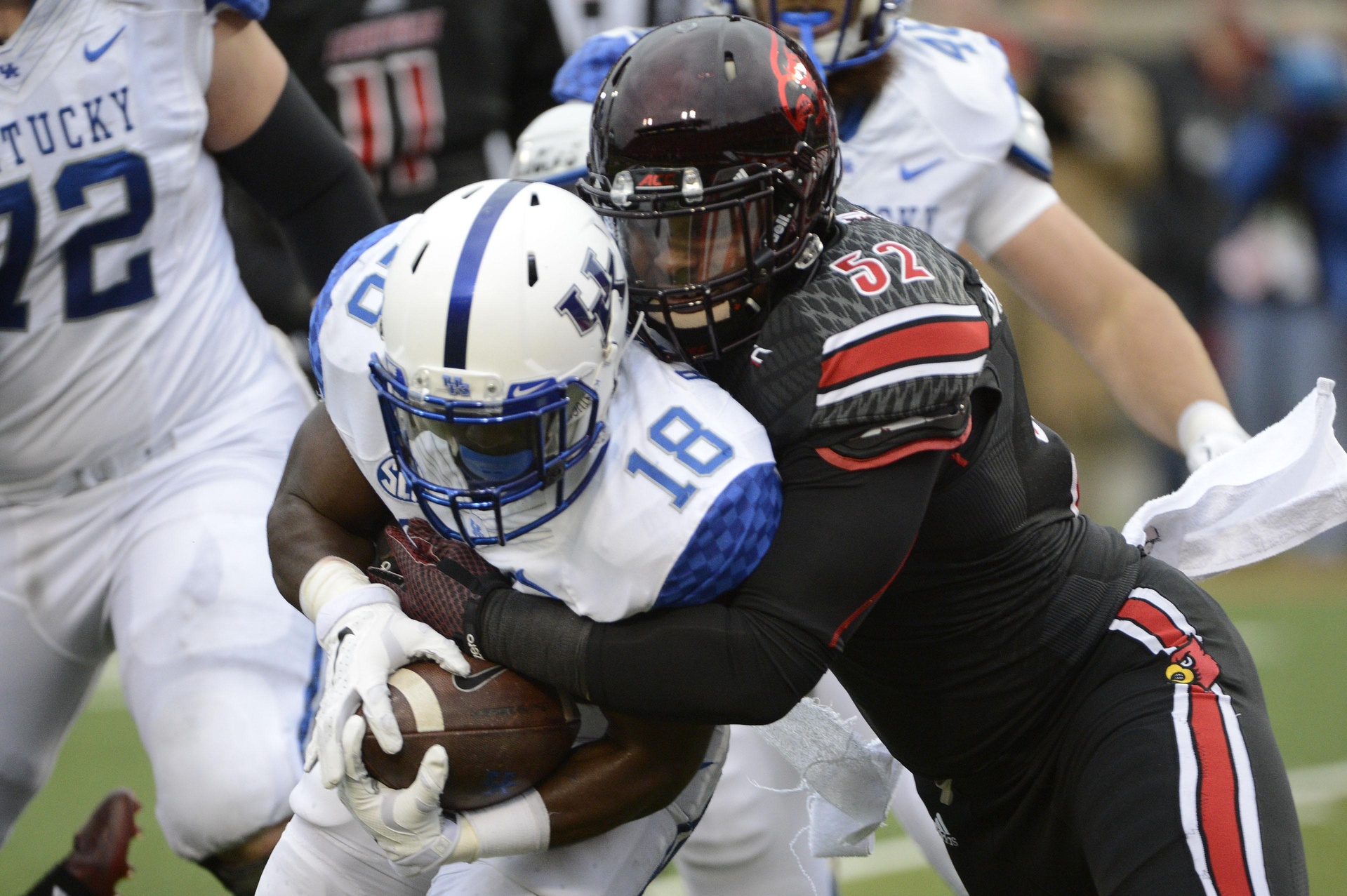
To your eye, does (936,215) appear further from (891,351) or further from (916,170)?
(891,351)

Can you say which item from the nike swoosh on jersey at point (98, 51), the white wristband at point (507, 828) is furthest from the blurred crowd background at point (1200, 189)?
the white wristband at point (507, 828)

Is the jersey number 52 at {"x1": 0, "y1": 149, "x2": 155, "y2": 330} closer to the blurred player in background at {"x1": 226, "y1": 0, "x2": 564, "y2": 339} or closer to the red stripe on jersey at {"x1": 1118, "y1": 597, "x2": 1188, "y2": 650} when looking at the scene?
the blurred player in background at {"x1": 226, "y1": 0, "x2": 564, "y2": 339}

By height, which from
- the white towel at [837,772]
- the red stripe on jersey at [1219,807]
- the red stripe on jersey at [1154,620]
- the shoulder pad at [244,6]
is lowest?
the white towel at [837,772]

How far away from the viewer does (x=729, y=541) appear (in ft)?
6.11

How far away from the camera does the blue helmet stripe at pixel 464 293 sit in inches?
71.6

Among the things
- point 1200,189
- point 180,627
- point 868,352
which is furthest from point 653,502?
point 1200,189

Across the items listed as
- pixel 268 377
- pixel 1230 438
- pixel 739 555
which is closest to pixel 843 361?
pixel 739 555

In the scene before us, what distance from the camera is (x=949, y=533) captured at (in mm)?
2088

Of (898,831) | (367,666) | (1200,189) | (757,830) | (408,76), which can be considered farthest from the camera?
(1200,189)

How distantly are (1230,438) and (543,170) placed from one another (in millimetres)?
1361

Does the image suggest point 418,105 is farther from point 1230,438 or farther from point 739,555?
point 739,555

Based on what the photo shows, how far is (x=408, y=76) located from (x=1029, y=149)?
5.74 ft

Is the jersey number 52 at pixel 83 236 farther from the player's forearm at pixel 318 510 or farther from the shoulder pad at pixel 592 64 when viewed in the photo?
the shoulder pad at pixel 592 64

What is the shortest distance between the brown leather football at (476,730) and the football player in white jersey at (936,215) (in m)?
0.92
